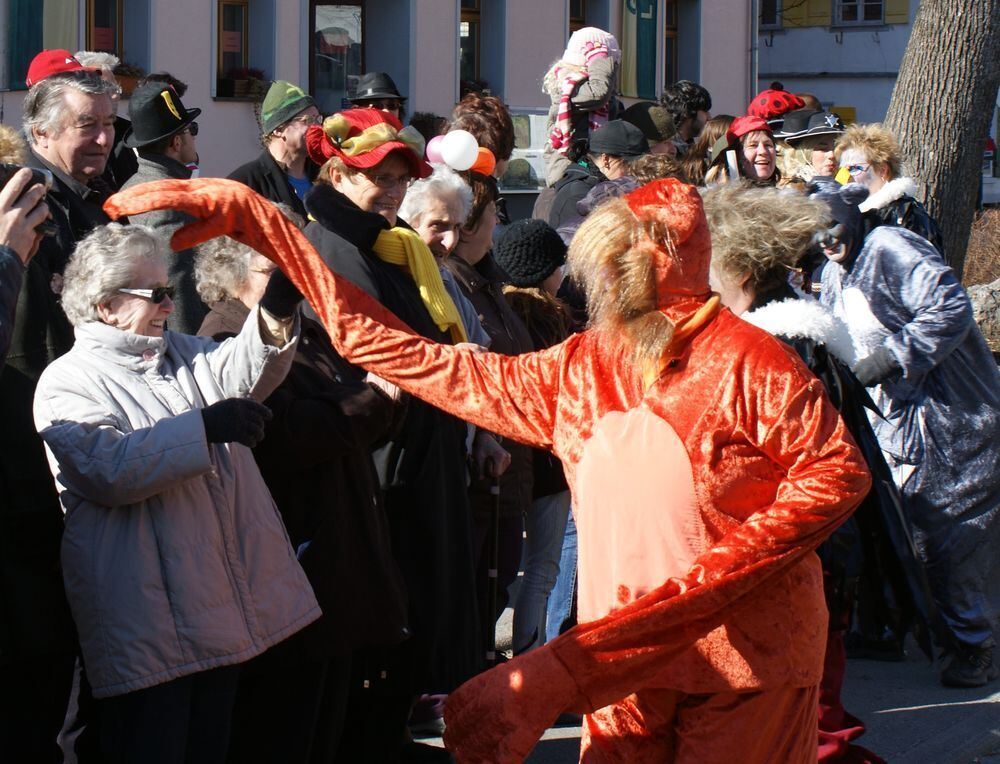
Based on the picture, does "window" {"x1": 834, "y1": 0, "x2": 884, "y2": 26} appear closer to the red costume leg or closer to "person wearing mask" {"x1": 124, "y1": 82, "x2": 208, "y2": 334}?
"person wearing mask" {"x1": 124, "y1": 82, "x2": 208, "y2": 334}

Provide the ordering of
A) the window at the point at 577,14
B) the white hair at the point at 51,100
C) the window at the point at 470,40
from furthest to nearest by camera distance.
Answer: the window at the point at 577,14 < the window at the point at 470,40 < the white hair at the point at 51,100

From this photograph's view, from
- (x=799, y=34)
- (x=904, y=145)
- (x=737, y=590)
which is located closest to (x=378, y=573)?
(x=737, y=590)

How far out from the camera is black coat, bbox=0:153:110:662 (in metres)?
3.58

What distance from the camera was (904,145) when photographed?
9.59 meters

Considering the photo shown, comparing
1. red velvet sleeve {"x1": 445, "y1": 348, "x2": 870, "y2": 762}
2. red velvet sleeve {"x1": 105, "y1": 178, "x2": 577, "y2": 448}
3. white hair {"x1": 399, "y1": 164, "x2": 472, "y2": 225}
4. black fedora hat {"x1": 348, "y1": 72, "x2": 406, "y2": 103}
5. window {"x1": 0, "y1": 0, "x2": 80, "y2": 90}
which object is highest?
window {"x1": 0, "y1": 0, "x2": 80, "y2": 90}

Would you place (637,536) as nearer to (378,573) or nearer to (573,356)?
(573,356)

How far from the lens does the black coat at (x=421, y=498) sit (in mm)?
4418

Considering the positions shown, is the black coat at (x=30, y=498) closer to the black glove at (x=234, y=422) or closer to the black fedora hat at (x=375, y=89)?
the black glove at (x=234, y=422)

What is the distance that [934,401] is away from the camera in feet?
19.8

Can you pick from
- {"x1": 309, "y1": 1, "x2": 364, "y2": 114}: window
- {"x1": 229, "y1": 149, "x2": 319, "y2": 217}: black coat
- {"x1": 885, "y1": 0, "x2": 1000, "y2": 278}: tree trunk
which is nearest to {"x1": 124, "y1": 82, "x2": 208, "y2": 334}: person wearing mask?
{"x1": 229, "y1": 149, "x2": 319, "y2": 217}: black coat

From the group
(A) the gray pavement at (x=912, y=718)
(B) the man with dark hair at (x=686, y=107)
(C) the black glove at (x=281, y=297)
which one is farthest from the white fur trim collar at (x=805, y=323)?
(B) the man with dark hair at (x=686, y=107)

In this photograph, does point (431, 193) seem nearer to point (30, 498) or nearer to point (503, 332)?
point (503, 332)

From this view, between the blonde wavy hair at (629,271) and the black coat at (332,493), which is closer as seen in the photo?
the blonde wavy hair at (629,271)

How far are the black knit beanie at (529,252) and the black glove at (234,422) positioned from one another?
231 cm
